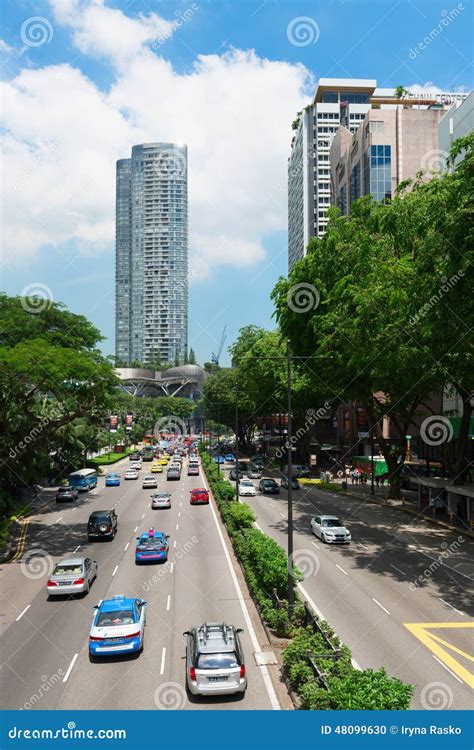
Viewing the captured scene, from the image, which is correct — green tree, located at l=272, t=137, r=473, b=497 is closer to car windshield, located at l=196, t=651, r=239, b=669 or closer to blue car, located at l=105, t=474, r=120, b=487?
car windshield, located at l=196, t=651, r=239, b=669

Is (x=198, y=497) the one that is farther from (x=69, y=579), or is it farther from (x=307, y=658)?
(x=307, y=658)

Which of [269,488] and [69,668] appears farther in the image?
[269,488]

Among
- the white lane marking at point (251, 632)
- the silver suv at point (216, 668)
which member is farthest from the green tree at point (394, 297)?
the silver suv at point (216, 668)

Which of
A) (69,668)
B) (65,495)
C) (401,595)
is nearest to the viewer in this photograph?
(69,668)

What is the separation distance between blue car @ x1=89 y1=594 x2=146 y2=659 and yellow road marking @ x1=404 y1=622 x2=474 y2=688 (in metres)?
8.16

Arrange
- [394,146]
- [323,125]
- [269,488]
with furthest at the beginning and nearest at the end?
[323,125]
[394,146]
[269,488]

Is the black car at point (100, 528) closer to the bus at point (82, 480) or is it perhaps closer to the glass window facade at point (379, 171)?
the bus at point (82, 480)

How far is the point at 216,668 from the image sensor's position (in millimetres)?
13680

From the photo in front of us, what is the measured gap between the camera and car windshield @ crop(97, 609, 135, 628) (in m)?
16.6

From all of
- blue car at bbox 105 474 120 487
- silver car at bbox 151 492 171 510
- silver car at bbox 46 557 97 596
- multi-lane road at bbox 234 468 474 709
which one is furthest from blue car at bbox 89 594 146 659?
blue car at bbox 105 474 120 487

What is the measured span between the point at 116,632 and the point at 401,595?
10996mm

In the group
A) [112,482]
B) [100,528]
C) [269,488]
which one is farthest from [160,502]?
[112,482]

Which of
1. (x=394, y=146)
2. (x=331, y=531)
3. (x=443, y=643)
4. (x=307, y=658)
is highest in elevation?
(x=394, y=146)

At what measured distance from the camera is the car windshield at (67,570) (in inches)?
870
